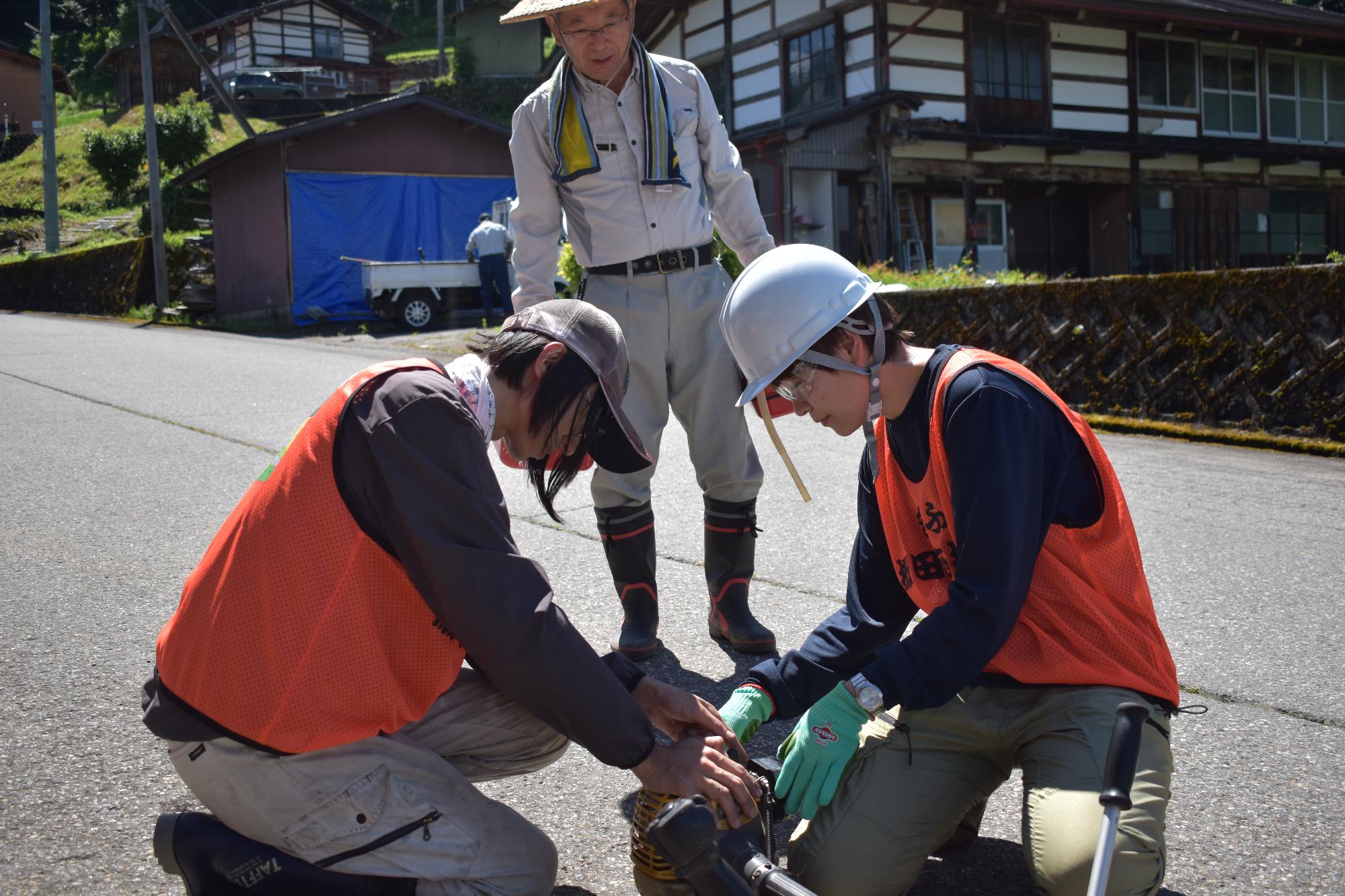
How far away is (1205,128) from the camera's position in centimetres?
2259

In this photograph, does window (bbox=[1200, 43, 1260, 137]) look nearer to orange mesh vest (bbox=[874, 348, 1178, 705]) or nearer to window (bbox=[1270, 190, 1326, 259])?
window (bbox=[1270, 190, 1326, 259])

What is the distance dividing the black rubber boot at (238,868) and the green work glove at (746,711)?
2.39ft

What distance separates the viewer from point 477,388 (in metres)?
2.08

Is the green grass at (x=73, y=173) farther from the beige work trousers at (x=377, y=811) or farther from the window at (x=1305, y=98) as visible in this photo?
the beige work trousers at (x=377, y=811)

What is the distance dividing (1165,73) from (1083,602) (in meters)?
22.9

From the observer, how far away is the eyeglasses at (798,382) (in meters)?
2.31

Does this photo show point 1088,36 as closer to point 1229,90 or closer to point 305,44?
point 1229,90

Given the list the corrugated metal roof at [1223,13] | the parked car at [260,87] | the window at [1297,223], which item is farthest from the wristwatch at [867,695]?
the parked car at [260,87]

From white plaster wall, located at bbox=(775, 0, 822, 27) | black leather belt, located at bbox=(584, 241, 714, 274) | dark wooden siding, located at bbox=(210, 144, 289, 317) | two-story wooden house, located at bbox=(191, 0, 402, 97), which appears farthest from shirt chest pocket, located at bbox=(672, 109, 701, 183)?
two-story wooden house, located at bbox=(191, 0, 402, 97)

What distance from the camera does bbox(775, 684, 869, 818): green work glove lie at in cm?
221

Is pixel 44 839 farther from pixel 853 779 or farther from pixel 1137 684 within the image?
pixel 1137 684

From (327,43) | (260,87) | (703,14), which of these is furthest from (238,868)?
(327,43)

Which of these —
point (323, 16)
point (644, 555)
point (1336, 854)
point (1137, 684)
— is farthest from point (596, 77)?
point (323, 16)

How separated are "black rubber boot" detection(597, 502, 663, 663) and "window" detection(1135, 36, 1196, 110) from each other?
2112 centimetres
